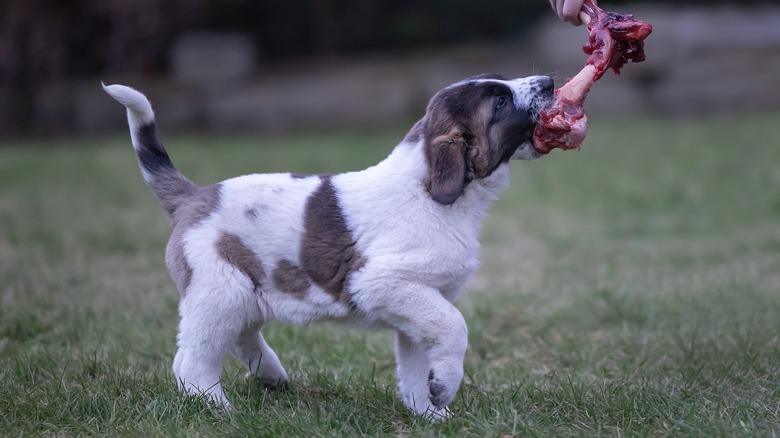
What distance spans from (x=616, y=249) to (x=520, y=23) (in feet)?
36.0

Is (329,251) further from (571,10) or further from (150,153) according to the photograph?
(571,10)

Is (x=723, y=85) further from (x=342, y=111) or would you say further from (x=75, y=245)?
(x=75, y=245)

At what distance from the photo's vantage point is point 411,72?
16438mm

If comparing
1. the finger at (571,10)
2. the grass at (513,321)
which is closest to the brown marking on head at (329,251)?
the grass at (513,321)

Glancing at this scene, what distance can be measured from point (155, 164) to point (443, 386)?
1.68m

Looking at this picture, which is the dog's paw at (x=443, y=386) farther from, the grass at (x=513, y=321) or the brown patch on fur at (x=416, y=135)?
the brown patch on fur at (x=416, y=135)

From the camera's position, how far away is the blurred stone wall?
1598 cm

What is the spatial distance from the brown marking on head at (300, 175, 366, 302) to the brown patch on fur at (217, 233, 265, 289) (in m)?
0.20

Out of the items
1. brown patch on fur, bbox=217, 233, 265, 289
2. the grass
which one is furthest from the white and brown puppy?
the grass

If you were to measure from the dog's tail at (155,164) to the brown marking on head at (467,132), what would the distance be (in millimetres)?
1144

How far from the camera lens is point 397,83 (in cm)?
1617

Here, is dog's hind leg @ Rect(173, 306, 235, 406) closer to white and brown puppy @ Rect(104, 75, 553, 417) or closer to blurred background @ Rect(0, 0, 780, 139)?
white and brown puppy @ Rect(104, 75, 553, 417)

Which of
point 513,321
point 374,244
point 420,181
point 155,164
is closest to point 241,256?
point 374,244

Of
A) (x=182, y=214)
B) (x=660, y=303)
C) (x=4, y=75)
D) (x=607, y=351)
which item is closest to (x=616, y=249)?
(x=660, y=303)
